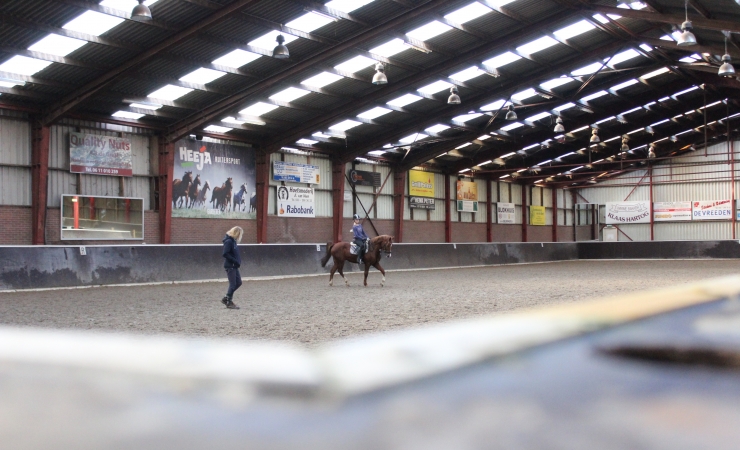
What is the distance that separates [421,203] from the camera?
3381 cm

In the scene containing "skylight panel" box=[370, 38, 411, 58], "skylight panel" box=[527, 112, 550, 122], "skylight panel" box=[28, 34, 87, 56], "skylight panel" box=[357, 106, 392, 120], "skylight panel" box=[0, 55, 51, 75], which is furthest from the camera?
"skylight panel" box=[527, 112, 550, 122]

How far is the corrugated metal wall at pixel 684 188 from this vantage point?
40.5 metres

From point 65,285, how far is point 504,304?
10.4 metres

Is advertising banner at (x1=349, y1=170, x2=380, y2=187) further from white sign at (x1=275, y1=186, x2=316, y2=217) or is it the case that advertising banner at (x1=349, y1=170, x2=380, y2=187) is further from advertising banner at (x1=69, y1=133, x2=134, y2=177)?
advertising banner at (x1=69, y1=133, x2=134, y2=177)

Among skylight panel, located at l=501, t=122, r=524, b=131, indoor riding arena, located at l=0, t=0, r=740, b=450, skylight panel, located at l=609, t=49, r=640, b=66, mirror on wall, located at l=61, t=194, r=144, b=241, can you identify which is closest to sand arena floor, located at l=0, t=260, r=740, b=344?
indoor riding arena, located at l=0, t=0, r=740, b=450

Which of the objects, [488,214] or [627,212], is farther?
[627,212]

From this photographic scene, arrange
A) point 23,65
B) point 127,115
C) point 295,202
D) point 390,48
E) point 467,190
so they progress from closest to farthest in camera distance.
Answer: point 23,65 → point 390,48 → point 127,115 → point 295,202 → point 467,190

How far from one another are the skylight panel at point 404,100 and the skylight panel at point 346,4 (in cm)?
764

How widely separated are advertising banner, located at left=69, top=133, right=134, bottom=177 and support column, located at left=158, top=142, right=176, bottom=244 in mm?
1071

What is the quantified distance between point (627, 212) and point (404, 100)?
26.7 meters

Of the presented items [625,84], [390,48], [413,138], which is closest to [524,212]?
[413,138]

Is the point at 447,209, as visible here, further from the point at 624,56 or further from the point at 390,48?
the point at 390,48

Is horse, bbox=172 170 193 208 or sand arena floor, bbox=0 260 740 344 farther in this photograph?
horse, bbox=172 170 193 208

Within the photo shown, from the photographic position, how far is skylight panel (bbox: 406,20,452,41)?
18.9 metres
